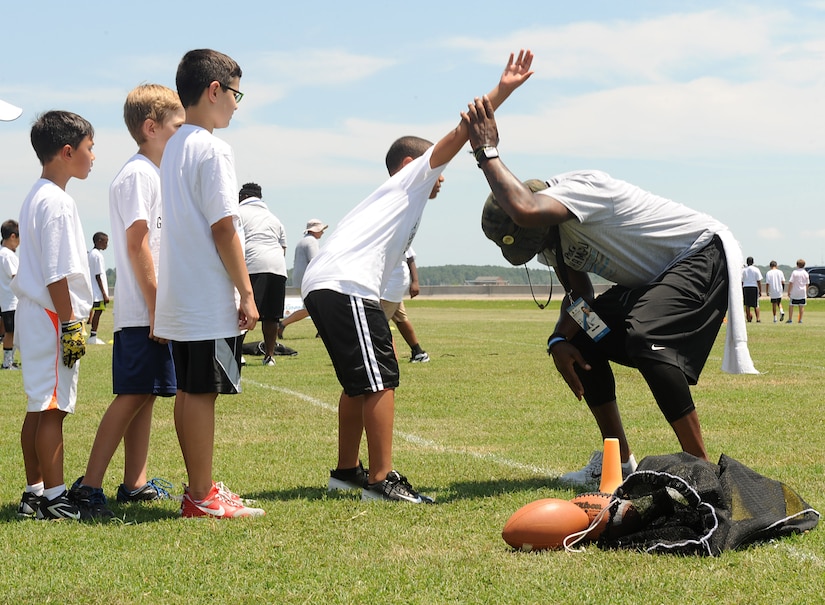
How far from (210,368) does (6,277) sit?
1016 centimetres

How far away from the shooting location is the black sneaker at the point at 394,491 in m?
4.88

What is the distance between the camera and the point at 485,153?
4715 millimetres

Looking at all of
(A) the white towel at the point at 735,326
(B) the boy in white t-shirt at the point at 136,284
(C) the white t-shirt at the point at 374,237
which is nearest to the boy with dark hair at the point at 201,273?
(B) the boy in white t-shirt at the point at 136,284

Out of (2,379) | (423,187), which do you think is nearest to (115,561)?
(423,187)

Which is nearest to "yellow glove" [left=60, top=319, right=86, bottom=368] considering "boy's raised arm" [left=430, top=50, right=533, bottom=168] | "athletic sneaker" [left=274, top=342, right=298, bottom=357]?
"boy's raised arm" [left=430, top=50, right=533, bottom=168]

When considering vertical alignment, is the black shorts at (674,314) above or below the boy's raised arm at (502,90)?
below

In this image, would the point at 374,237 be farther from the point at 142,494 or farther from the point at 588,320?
the point at 142,494

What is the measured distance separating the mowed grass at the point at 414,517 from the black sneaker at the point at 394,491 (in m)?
0.08

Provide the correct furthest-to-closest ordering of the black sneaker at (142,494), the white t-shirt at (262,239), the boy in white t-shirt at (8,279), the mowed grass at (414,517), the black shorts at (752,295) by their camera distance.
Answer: the black shorts at (752,295)
the boy in white t-shirt at (8,279)
the white t-shirt at (262,239)
the black sneaker at (142,494)
the mowed grass at (414,517)

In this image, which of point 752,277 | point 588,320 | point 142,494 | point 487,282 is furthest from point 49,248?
point 487,282

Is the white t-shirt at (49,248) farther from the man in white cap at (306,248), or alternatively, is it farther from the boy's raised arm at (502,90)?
the man in white cap at (306,248)

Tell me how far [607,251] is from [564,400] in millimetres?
4181

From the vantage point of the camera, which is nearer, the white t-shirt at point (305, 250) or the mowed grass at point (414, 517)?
the mowed grass at point (414, 517)

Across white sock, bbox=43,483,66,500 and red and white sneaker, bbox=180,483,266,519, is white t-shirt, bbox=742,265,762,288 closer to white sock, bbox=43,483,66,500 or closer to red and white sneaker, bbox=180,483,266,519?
red and white sneaker, bbox=180,483,266,519
